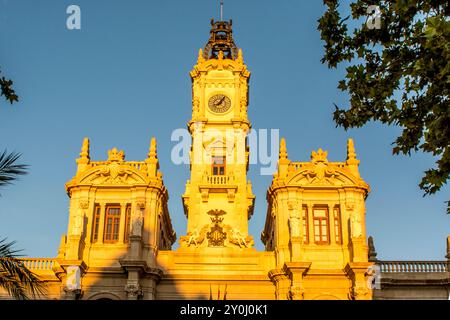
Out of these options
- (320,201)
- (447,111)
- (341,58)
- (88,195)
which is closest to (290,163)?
(320,201)

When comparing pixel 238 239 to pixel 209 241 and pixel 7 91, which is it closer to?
pixel 209 241

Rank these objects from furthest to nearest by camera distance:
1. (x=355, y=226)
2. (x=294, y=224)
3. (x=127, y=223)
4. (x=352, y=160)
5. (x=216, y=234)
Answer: (x=352, y=160) < (x=216, y=234) < (x=127, y=223) < (x=294, y=224) < (x=355, y=226)

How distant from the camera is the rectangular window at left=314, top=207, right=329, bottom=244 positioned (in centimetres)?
3597

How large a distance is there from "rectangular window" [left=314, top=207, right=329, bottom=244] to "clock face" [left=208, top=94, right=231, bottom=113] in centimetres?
1189

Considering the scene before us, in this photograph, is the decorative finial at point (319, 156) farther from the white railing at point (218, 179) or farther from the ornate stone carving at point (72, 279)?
the ornate stone carving at point (72, 279)

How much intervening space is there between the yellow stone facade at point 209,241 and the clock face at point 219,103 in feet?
22.3

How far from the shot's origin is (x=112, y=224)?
36.6 meters

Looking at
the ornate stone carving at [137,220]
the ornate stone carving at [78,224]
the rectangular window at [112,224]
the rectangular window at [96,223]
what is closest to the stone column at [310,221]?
the ornate stone carving at [137,220]

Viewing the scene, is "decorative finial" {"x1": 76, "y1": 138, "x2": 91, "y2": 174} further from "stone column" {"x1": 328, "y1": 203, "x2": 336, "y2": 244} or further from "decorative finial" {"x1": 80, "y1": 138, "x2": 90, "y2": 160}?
"stone column" {"x1": 328, "y1": 203, "x2": 336, "y2": 244}

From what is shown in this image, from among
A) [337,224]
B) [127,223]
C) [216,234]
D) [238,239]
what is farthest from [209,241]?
[337,224]

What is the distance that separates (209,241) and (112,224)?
20.0 ft

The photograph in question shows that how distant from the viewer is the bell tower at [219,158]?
36844 millimetres

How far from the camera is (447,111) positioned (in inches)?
497
